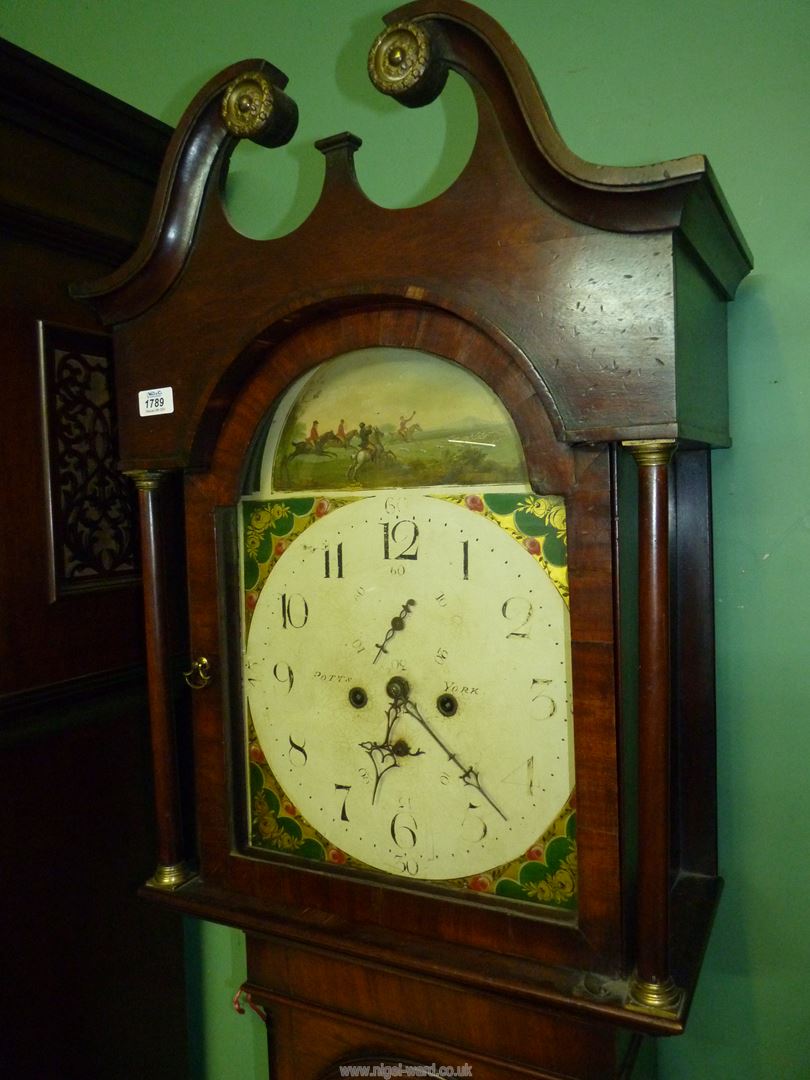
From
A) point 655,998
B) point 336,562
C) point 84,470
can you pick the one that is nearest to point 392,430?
point 336,562

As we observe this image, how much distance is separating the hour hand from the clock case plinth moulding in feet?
0.66

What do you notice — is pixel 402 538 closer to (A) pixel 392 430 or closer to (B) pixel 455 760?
(A) pixel 392 430

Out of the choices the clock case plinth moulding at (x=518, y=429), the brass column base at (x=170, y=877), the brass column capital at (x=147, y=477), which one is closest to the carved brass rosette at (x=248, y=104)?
the clock case plinth moulding at (x=518, y=429)

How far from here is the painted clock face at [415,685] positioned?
0.86m

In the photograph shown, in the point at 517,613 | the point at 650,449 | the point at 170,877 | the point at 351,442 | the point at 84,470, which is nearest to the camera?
the point at 650,449

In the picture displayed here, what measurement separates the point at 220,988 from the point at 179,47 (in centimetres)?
168

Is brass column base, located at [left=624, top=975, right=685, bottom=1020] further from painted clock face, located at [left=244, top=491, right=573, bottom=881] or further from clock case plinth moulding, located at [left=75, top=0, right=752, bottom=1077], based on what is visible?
painted clock face, located at [left=244, top=491, right=573, bottom=881]

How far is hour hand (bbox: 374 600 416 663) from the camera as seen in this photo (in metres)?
0.92

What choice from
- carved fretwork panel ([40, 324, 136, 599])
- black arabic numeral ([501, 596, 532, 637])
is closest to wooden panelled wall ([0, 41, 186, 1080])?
carved fretwork panel ([40, 324, 136, 599])

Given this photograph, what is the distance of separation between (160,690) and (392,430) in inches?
17.7

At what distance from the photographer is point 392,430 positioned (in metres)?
0.93

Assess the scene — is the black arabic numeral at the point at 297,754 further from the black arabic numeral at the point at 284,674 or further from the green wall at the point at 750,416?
the green wall at the point at 750,416

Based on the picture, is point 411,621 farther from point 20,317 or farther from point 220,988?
point 220,988

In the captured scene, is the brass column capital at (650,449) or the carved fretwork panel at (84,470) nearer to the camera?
the brass column capital at (650,449)
